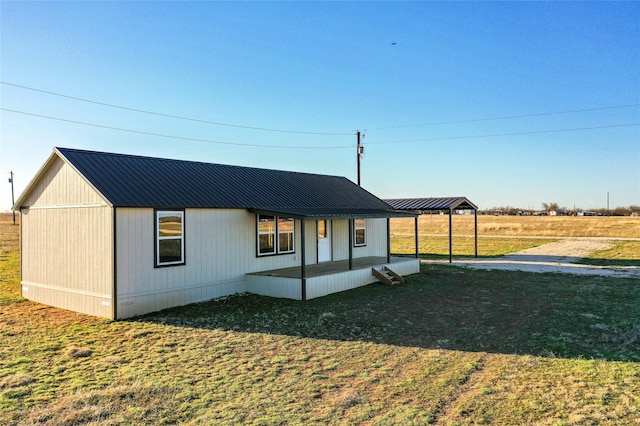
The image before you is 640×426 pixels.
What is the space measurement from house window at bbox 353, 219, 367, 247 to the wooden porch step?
116 inches

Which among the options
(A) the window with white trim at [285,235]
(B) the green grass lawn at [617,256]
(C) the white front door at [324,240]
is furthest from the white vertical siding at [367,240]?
(B) the green grass lawn at [617,256]

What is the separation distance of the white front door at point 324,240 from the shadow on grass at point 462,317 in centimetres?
261

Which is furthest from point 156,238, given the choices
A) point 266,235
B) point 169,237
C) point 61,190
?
point 266,235

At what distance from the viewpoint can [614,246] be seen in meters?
29.5

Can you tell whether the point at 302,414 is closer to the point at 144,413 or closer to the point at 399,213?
the point at 144,413

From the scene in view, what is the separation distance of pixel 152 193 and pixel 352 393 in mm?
7790

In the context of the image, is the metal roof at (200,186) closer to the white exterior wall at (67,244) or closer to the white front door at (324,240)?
the white exterior wall at (67,244)

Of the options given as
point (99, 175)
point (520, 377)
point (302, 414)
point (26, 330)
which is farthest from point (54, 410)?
point (99, 175)

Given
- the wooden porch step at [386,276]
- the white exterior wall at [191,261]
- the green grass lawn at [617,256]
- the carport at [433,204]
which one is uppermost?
the carport at [433,204]

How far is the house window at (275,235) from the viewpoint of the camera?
13969 millimetres

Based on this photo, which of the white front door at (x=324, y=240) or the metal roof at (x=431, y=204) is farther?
the metal roof at (x=431, y=204)

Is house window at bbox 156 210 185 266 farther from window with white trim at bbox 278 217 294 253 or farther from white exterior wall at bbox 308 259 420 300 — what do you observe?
window with white trim at bbox 278 217 294 253

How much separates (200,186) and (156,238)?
2738 millimetres

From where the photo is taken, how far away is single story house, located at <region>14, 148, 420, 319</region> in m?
10.5
